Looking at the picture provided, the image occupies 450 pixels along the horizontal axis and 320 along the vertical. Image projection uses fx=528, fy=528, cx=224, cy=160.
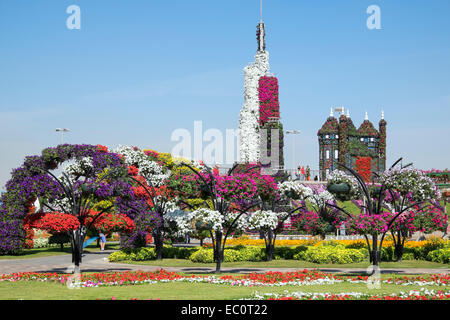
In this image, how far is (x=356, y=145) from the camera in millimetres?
73375

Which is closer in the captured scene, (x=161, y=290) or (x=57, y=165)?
(x=161, y=290)

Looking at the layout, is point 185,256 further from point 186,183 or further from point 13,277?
point 13,277

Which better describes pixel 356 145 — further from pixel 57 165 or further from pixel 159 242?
pixel 57 165

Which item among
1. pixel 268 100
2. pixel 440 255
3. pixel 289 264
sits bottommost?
pixel 289 264

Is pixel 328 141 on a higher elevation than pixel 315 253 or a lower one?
higher

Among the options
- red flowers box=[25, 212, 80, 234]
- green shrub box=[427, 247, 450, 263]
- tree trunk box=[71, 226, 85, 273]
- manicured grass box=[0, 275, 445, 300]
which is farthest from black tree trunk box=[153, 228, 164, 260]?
green shrub box=[427, 247, 450, 263]

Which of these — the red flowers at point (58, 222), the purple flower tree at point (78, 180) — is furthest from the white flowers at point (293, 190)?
the red flowers at point (58, 222)

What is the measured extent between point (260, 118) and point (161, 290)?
2077 inches

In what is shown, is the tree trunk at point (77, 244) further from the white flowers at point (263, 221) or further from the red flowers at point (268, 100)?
the red flowers at point (268, 100)

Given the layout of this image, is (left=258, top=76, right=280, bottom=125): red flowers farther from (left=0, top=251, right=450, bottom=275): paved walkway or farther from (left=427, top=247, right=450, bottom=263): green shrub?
(left=427, top=247, right=450, bottom=263): green shrub

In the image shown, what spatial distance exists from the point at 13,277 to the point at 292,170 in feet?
148

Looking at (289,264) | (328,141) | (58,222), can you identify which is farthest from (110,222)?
(328,141)

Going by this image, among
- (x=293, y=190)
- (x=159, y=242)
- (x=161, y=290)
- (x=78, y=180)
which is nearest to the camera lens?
(x=161, y=290)
